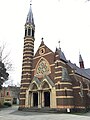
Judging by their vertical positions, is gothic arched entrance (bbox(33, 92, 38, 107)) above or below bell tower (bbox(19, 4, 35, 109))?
below

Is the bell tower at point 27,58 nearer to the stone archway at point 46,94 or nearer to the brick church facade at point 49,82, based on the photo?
the brick church facade at point 49,82

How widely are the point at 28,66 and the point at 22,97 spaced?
6.66 meters

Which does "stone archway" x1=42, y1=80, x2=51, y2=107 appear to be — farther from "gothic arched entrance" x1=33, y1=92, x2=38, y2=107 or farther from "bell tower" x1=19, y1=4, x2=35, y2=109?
"bell tower" x1=19, y1=4, x2=35, y2=109

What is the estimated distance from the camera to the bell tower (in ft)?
113

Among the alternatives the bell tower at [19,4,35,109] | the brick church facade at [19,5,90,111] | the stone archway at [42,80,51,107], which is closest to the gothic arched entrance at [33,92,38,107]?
the brick church facade at [19,5,90,111]

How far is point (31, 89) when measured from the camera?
33656mm

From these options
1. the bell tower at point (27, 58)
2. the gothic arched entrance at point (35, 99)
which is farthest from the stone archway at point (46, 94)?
the bell tower at point (27, 58)

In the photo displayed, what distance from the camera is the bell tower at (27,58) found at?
34.4 m

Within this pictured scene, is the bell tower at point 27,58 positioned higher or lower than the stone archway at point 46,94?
higher

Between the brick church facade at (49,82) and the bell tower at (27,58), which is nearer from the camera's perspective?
the brick church facade at (49,82)

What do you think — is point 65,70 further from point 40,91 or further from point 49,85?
point 40,91

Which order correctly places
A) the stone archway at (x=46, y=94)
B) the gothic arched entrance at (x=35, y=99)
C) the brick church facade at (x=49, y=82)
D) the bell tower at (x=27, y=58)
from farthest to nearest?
the bell tower at (x=27, y=58) → the gothic arched entrance at (x=35, y=99) → the stone archway at (x=46, y=94) → the brick church facade at (x=49, y=82)

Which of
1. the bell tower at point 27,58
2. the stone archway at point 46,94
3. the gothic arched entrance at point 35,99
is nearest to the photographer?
the stone archway at point 46,94

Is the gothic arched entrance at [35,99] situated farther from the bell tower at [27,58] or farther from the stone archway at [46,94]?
the stone archway at [46,94]
